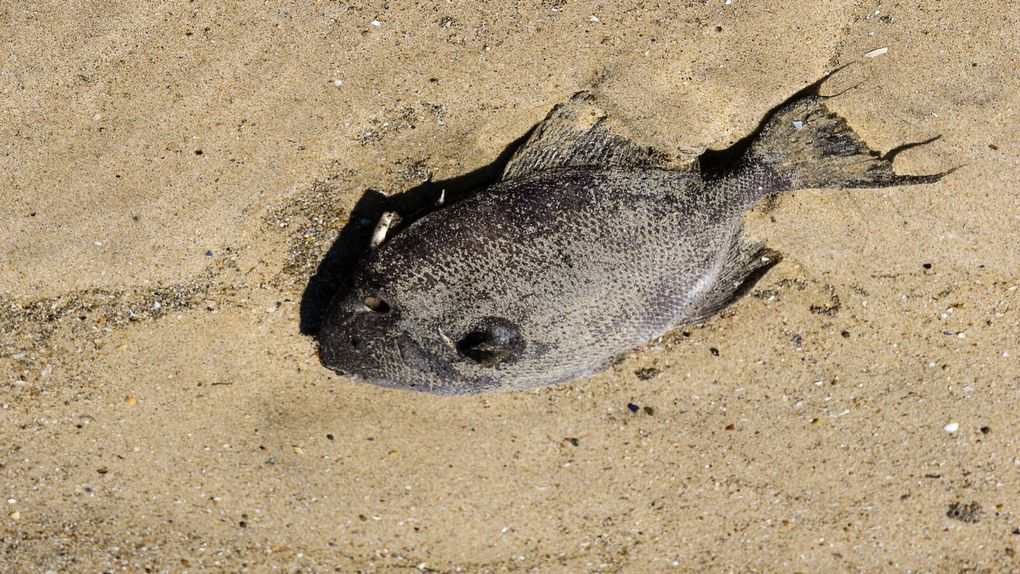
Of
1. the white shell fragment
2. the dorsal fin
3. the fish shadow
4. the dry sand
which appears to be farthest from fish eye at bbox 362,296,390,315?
the dorsal fin

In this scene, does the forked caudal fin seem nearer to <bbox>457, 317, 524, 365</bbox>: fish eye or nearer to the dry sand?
the dry sand

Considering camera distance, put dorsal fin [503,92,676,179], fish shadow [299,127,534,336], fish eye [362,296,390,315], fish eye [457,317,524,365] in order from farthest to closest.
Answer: fish shadow [299,127,534,336]
dorsal fin [503,92,676,179]
fish eye [362,296,390,315]
fish eye [457,317,524,365]

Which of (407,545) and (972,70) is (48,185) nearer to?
(407,545)

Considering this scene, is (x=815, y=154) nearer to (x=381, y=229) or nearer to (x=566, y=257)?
(x=566, y=257)

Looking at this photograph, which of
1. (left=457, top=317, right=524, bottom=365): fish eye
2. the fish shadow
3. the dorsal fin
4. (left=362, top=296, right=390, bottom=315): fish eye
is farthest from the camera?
the fish shadow

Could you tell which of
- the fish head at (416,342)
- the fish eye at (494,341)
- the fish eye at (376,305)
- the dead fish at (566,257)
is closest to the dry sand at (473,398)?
the dead fish at (566,257)

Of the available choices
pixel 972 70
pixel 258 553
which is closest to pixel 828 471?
pixel 972 70
